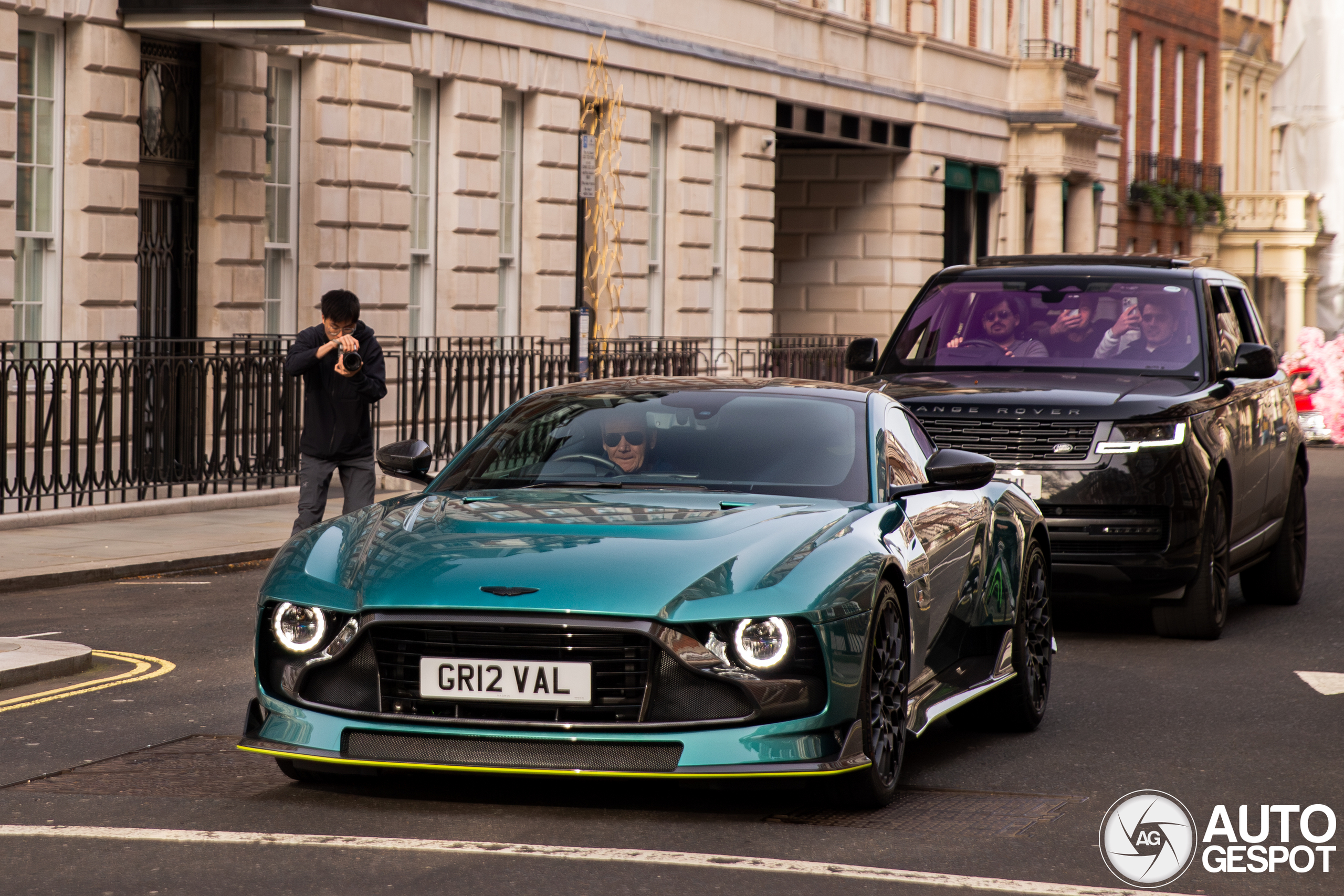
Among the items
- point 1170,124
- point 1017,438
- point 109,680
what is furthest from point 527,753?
point 1170,124

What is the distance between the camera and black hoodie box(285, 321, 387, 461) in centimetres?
1255

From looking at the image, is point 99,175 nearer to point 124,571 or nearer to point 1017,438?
point 124,571

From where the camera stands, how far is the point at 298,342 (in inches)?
501

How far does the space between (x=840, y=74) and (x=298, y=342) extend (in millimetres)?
23565

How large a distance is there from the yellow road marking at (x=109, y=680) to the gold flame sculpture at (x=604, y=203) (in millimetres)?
17611

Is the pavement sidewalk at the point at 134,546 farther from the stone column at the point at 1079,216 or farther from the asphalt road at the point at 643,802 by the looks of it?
the stone column at the point at 1079,216

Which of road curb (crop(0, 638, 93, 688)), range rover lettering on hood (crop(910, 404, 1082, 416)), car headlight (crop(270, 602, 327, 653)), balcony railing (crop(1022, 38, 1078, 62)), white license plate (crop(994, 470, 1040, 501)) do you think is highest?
balcony railing (crop(1022, 38, 1078, 62))

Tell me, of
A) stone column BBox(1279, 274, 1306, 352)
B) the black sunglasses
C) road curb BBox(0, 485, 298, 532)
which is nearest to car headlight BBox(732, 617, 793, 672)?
the black sunglasses

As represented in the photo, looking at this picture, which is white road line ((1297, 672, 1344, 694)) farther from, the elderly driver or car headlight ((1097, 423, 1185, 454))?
the elderly driver

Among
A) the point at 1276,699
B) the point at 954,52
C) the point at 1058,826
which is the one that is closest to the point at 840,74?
the point at 954,52

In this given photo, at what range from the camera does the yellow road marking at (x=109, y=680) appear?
8508 millimetres

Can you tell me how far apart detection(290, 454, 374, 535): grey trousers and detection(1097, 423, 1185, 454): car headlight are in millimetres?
4379

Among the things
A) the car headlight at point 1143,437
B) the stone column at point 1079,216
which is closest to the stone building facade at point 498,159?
the stone column at point 1079,216

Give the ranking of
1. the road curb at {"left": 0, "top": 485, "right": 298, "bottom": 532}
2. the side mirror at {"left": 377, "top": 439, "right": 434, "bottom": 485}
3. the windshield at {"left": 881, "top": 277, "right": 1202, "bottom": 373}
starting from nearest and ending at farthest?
the side mirror at {"left": 377, "top": 439, "right": 434, "bottom": 485}
the windshield at {"left": 881, "top": 277, "right": 1202, "bottom": 373}
the road curb at {"left": 0, "top": 485, "right": 298, "bottom": 532}
